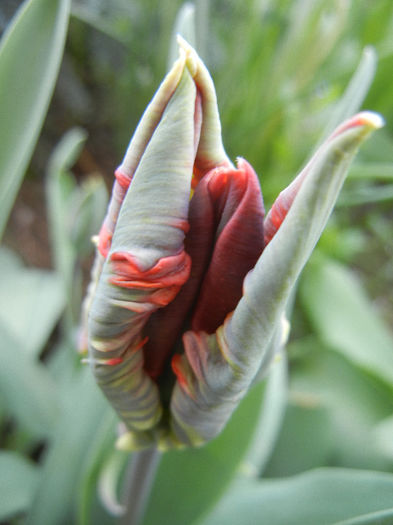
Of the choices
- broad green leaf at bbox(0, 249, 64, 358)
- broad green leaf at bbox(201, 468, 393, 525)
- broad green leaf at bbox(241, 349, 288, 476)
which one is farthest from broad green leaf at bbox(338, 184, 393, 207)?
broad green leaf at bbox(0, 249, 64, 358)

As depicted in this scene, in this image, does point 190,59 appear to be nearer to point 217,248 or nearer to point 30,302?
point 217,248

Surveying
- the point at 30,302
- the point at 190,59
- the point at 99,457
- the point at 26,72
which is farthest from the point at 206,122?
the point at 30,302

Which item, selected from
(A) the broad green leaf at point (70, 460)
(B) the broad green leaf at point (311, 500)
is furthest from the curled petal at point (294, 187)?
(A) the broad green leaf at point (70, 460)

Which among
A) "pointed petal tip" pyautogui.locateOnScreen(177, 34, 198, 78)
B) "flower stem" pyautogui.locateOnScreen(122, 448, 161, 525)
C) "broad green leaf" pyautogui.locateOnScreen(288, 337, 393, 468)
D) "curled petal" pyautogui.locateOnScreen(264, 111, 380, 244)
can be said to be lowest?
"broad green leaf" pyautogui.locateOnScreen(288, 337, 393, 468)

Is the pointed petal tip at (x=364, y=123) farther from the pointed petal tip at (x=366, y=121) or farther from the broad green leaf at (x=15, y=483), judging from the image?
the broad green leaf at (x=15, y=483)

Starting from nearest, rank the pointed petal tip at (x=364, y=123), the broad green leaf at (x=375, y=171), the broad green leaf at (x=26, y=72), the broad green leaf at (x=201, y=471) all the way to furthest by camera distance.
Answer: the pointed petal tip at (x=364, y=123) < the broad green leaf at (x=26, y=72) < the broad green leaf at (x=201, y=471) < the broad green leaf at (x=375, y=171)

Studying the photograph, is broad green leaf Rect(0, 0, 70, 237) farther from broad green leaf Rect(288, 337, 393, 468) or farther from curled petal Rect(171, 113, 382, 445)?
broad green leaf Rect(288, 337, 393, 468)

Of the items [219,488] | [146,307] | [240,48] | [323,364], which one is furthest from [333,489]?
[240,48]
